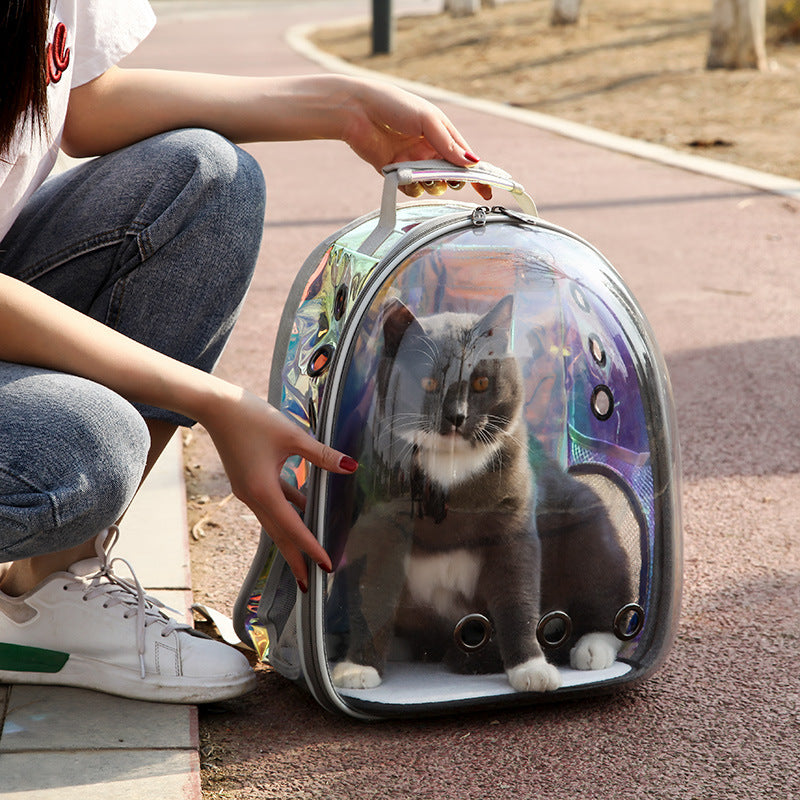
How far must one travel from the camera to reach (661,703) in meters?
1.74

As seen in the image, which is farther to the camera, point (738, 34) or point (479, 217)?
point (738, 34)

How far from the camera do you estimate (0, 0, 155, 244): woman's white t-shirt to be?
163cm

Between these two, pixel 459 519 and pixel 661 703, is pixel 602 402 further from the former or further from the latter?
pixel 661 703

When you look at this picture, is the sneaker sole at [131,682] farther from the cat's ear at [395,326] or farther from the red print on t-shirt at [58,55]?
the red print on t-shirt at [58,55]

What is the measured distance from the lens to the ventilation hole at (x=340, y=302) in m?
1.67

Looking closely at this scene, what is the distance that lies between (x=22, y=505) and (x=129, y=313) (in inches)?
17.7

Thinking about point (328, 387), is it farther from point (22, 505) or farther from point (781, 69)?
point (781, 69)

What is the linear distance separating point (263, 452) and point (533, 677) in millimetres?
545

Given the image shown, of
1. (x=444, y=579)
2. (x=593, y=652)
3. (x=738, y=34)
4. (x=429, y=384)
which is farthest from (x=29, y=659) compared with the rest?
(x=738, y=34)

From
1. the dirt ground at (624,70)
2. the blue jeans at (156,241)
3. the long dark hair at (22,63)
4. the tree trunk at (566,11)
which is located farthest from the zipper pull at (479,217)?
the tree trunk at (566,11)

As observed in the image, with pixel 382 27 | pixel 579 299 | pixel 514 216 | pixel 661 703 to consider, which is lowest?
pixel 661 703

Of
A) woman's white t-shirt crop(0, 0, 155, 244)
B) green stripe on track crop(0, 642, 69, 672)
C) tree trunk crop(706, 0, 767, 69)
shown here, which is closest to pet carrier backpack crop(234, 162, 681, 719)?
green stripe on track crop(0, 642, 69, 672)

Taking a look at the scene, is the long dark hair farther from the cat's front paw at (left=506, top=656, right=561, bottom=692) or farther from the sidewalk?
the cat's front paw at (left=506, top=656, right=561, bottom=692)

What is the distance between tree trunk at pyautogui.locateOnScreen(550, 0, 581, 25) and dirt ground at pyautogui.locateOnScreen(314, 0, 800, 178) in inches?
4.7
